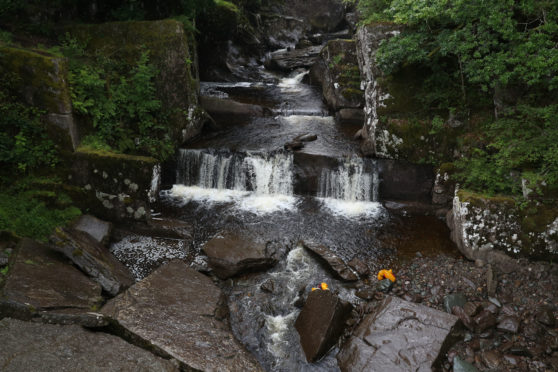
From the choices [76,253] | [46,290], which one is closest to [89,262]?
[76,253]

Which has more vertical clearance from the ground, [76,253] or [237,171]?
[237,171]

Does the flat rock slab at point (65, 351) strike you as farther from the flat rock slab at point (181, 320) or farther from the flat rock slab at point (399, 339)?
the flat rock slab at point (399, 339)

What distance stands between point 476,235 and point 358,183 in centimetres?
375

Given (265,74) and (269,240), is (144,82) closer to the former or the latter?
(269,240)

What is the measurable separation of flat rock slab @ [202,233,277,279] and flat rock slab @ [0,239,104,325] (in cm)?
247

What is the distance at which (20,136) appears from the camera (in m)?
8.04

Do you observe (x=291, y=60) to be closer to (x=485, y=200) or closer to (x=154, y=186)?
(x=154, y=186)

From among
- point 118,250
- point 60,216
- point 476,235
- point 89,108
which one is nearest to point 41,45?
point 89,108

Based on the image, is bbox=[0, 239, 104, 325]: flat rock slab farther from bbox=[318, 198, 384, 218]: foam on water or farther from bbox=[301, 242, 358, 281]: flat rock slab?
bbox=[318, 198, 384, 218]: foam on water

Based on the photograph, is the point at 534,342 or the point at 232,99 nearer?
the point at 534,342

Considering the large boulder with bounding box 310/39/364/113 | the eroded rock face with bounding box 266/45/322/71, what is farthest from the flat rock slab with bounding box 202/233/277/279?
the eroded rock face with bounding box 266/45/322/71

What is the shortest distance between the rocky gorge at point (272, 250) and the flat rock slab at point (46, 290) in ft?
0.10

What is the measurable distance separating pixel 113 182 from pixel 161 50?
496cm

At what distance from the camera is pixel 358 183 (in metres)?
10.6
